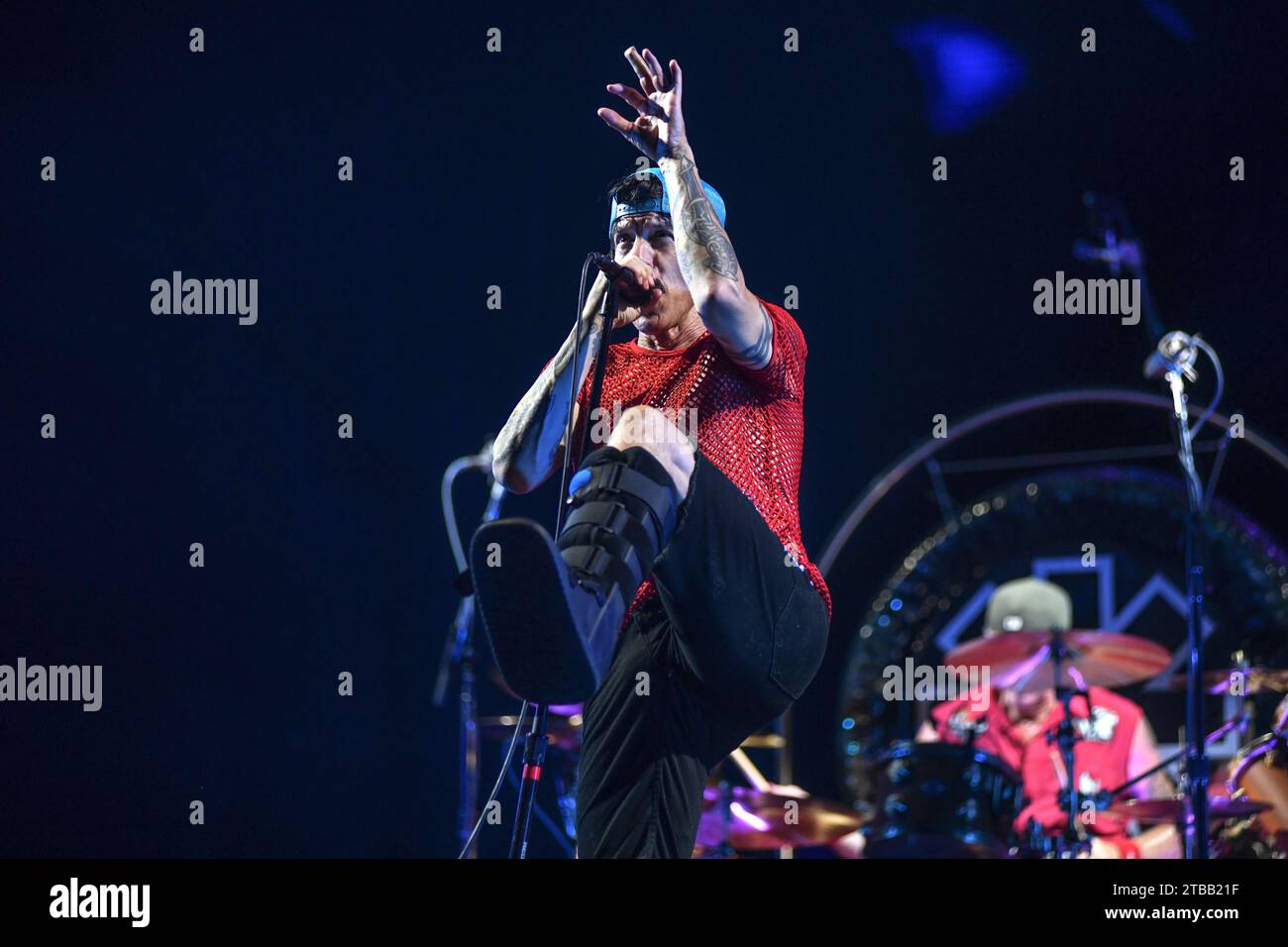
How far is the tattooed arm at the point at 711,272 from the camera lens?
228 cm

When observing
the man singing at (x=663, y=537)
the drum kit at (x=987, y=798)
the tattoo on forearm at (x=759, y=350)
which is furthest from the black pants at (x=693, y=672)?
the drum kit at (x=987, y=798)

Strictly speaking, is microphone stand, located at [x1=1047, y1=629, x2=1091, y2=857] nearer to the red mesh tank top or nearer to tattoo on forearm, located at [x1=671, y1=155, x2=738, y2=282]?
the red mesh tank top

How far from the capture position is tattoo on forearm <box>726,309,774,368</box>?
93.7 inches

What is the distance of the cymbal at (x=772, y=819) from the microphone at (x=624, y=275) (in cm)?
202

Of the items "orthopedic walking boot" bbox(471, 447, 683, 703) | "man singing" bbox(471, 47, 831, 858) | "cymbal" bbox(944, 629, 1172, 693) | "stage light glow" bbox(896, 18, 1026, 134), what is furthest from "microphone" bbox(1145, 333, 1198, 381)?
"orthopedic walking boot" bbox(471, 447, 683, 703)

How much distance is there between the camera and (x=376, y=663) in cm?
439

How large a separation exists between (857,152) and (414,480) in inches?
67.8

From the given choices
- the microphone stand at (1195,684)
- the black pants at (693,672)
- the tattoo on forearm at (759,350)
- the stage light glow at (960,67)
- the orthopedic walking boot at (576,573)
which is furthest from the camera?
the stage light glow at (960,67)

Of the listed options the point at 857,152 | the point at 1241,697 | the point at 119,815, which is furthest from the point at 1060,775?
the point at 119,815

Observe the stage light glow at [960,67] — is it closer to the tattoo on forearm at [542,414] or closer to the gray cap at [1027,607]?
the gray cap at [1027,607]

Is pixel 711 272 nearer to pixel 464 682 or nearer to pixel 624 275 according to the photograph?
pixel 624 275

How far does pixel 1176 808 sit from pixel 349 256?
9.29 ft

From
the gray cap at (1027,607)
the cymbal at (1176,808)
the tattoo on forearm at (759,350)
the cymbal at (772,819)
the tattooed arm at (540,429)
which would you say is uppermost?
the tattoo on forearm at (759,350)

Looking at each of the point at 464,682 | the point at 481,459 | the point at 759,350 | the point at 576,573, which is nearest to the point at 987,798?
the point at 464,682
